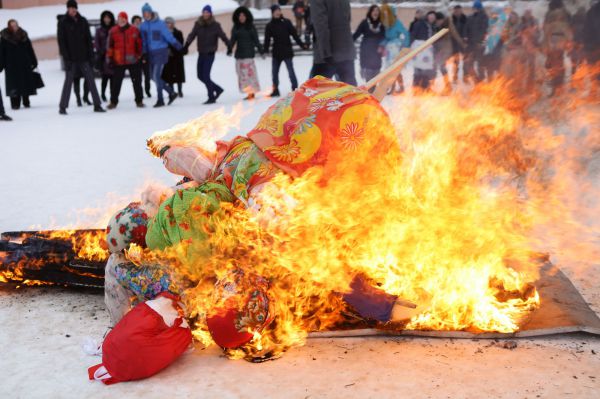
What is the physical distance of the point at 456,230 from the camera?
11.8 feet

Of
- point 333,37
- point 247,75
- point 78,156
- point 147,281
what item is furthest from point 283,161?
point 247,75

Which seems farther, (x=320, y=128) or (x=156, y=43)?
(x=156, y=43)

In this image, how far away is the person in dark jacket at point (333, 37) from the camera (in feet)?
31.1

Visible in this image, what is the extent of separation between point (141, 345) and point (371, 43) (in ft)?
35.3

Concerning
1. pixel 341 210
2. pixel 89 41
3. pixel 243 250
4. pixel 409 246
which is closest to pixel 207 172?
pixel 243 250

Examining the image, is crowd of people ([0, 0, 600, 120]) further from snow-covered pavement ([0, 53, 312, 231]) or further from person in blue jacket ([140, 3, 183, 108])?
snow-covered pavement ([0, 53, 312, 231])

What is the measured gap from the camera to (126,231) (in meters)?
3.66

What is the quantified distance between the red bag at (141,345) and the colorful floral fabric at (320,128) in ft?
2.93

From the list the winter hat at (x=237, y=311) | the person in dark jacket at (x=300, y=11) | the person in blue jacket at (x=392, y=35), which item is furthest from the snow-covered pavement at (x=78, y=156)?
the person in dark jacket at (x=300, y=11)

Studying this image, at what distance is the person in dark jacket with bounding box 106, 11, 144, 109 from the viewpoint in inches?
513

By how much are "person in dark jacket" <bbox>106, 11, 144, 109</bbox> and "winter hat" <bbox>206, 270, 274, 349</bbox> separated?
10.6m

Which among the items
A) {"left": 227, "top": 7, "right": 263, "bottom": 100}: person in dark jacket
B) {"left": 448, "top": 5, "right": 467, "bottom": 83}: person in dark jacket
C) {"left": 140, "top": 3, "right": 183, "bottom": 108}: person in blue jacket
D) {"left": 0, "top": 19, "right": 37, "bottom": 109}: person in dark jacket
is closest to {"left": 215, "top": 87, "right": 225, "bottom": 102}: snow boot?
{"left": 227, "top": 7, "right": 263, "bottom": 100}: person in dark jacket

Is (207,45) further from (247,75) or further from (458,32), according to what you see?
(458,32)

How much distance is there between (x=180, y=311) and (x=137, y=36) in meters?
10.8
